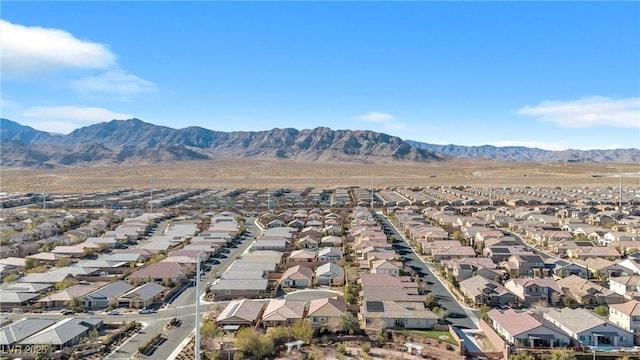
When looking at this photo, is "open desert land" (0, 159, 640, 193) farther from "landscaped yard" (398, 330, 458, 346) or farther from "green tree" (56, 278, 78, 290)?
"landscaped yard" (398, 330, 458, 346)

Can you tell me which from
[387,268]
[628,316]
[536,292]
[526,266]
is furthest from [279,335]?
[526,266]

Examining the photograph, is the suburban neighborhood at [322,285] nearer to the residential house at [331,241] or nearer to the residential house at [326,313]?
the residential house at [326,313]

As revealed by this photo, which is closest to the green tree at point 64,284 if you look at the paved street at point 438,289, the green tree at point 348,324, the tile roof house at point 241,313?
the tile roof house at point 241,313

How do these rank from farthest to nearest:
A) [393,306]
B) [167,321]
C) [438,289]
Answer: [438,289]
[393,306]
[167,321]

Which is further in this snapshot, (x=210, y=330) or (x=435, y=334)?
(x=435, y=334)

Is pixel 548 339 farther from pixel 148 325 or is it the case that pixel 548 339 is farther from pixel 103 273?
pixel 103 273

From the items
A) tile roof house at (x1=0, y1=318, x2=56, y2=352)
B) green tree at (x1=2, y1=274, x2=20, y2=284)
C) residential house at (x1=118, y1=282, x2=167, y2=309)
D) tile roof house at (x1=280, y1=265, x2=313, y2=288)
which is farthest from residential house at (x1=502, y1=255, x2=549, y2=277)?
green tree at (x1=2, y1=274, x2=20, y2=284)

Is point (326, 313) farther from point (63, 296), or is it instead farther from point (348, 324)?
point (63, 296)
